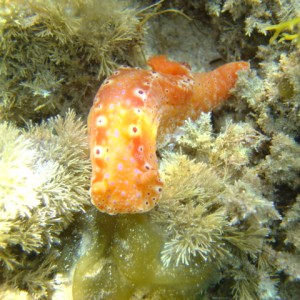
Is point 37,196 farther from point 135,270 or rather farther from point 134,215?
point 135,270

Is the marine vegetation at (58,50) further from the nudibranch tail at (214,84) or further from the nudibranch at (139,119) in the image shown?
the nudibranch tail at (214,84)

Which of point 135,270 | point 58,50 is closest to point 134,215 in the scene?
point 135,270

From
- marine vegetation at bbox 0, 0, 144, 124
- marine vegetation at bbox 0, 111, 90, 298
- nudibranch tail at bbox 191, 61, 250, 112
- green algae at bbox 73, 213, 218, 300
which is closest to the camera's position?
marine vegetation at bbox 0, 111, 90, 298

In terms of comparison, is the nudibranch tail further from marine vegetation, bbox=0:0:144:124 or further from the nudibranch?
marine vegetation, bbox=0:0:144:124

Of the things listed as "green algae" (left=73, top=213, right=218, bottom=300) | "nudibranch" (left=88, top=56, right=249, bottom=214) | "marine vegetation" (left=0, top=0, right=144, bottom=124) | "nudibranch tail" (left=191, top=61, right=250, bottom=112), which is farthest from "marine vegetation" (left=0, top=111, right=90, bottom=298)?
"nudibranch tail" (left=191, top=61, right=250, bottom=112)

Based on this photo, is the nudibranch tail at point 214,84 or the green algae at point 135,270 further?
the nudibranch tail at point 214,84

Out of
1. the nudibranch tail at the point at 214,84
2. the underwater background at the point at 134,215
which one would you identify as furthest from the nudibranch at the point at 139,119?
the underwater background at the point at 134,215
